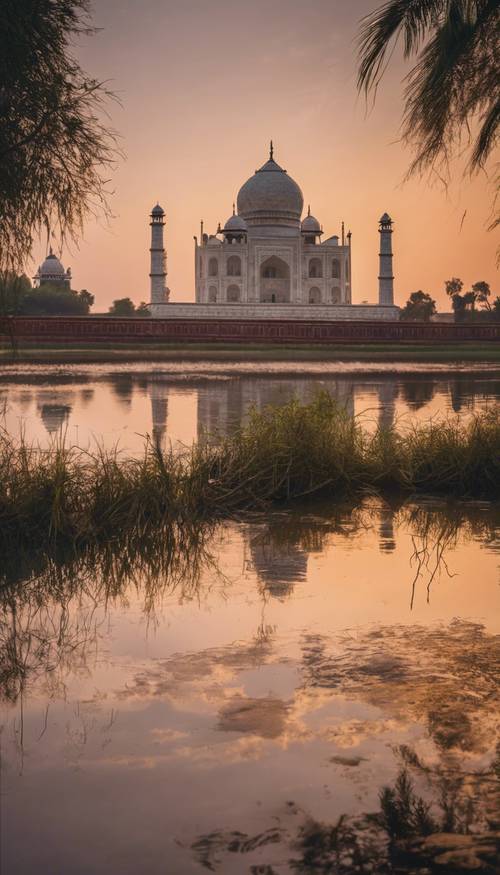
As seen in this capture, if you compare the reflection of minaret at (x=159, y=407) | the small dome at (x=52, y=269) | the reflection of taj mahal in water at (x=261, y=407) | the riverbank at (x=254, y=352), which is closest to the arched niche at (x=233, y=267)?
the riverbank at (x=254, y=352)

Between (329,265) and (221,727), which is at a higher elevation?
(329,265)

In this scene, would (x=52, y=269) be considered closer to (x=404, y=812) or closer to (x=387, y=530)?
(x=387, y=530)

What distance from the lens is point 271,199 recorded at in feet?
149

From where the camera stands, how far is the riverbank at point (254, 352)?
24344mm

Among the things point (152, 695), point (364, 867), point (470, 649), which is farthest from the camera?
point (470, 649)

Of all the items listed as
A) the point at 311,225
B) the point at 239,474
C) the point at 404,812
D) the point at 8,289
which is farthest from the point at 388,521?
the point at 311,225

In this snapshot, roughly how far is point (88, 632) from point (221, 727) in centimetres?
85

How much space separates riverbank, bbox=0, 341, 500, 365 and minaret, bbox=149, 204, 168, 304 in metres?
12.7

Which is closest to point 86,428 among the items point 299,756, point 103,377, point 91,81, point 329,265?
point 91,81

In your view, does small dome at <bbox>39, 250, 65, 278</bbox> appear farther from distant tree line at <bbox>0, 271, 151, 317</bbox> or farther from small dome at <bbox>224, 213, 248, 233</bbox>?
small dome at <bbox>224, 213, 248, 233</bbox>

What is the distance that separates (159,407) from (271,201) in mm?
36749

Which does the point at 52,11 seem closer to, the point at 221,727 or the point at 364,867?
→ the point at 221,727

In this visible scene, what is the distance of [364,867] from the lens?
159 centimetres

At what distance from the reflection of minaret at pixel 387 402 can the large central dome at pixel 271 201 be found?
3108 centimetres
